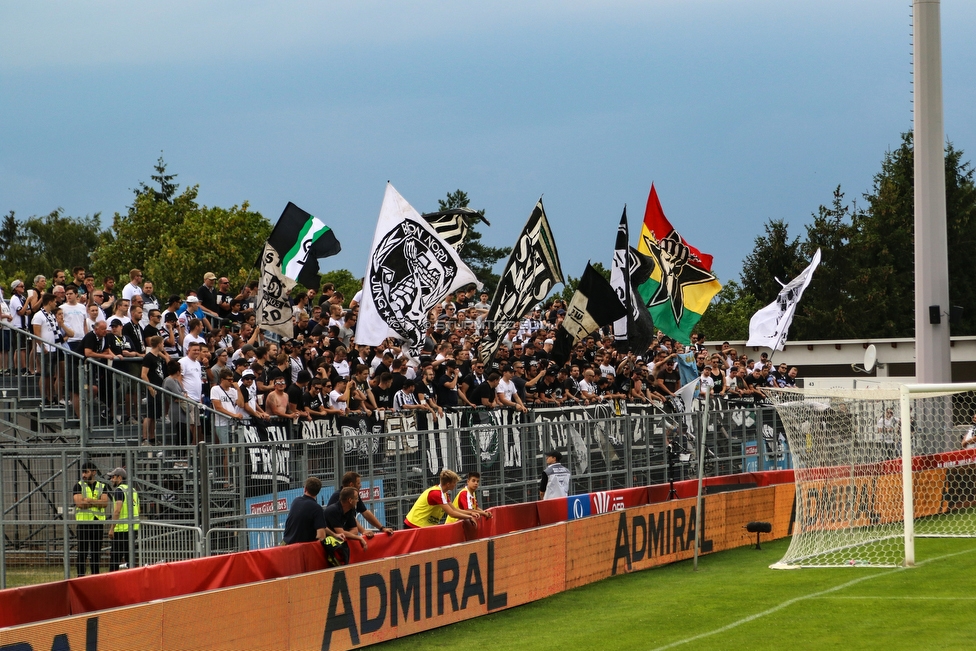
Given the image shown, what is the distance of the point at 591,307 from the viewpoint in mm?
24906

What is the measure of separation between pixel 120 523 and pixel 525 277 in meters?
10.5

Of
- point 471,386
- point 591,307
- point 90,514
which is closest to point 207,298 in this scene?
point 471,386

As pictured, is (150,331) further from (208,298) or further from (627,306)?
(627,306)

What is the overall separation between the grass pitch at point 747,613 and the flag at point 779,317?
12.7 metres

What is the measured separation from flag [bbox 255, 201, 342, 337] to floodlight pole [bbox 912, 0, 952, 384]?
1576cm

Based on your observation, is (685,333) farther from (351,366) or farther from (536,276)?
(351,366)

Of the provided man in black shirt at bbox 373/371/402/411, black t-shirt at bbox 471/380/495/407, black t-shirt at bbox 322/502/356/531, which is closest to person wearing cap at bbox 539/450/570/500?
black t-shirt at bbox 471/380/495/407

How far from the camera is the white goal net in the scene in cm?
→ 1930

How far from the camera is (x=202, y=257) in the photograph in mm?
65188

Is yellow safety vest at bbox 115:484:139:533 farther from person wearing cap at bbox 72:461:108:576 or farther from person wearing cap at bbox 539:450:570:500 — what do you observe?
person wearing cap at bbox 539:450:570:500

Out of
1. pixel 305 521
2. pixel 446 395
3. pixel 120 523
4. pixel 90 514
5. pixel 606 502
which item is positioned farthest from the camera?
pixel 446 395

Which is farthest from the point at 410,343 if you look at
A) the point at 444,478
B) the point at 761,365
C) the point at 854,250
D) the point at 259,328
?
the point at 854,250

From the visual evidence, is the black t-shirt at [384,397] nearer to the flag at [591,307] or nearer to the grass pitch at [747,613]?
the grass pitch at [747,613]

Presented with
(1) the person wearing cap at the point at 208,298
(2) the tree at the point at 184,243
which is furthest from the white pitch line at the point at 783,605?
(2) the tree at the point at 184,243
